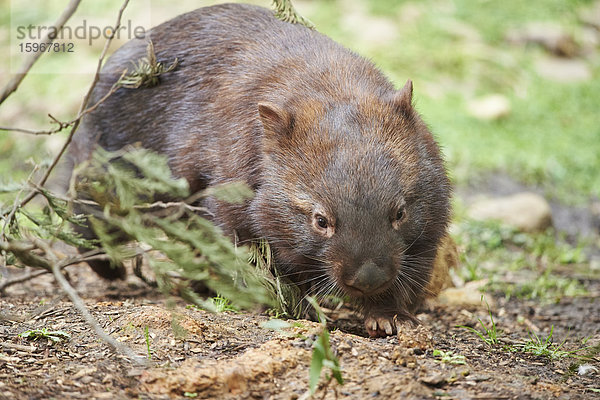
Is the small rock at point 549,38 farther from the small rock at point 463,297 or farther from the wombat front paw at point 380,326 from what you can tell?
the wombat front paw at point 380,326

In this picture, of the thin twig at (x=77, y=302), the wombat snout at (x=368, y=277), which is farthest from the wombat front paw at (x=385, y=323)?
the thin twig at (x=77, y=302)

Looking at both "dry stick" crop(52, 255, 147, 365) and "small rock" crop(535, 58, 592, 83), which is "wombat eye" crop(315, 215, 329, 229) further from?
"small rock" crop(535, 58, 592, 83)

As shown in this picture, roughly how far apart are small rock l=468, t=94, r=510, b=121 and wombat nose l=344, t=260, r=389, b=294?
22.4 ft

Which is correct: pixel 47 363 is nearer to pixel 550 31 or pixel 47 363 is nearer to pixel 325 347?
pixel 325 347

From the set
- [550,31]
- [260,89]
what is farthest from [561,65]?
[260,89]

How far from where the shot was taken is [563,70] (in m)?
11.6


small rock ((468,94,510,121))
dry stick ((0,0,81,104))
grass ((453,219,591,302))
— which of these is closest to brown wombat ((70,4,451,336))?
dry stick ((0,0,81,104))

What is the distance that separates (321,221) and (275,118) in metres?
0.68

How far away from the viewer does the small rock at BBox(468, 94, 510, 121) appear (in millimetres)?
9836

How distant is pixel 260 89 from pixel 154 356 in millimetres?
1840

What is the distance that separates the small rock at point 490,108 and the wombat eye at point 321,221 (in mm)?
6686

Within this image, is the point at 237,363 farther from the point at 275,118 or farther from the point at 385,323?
the point at 275,118

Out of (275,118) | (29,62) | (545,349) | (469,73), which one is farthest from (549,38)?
(29,62)

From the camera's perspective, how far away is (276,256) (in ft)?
13.5
